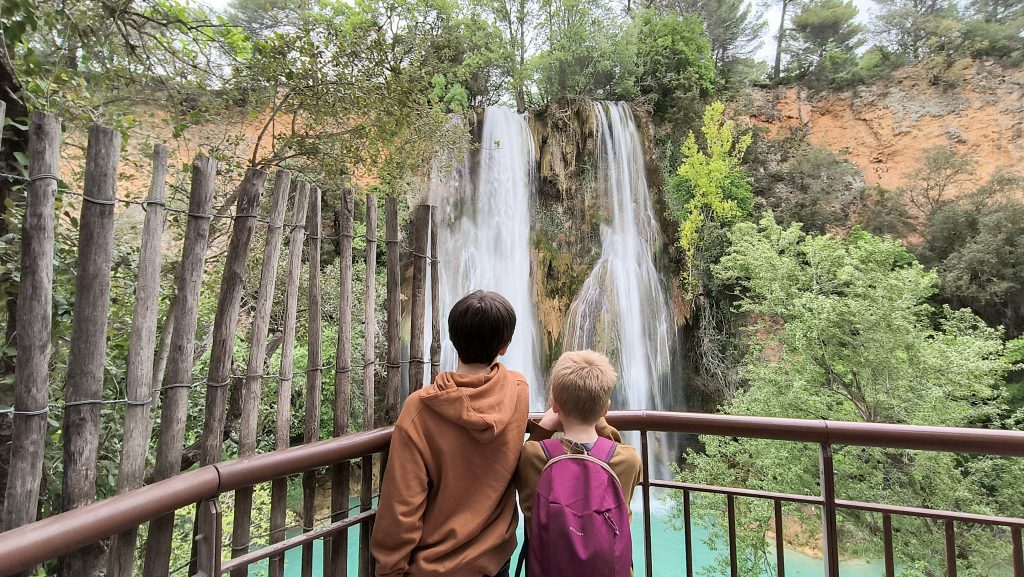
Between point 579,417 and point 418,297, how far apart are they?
0.92 meters

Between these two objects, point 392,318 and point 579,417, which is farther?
point 392,318

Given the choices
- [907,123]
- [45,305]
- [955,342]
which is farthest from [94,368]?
[907,123]

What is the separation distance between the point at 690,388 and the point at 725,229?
332 centimetres

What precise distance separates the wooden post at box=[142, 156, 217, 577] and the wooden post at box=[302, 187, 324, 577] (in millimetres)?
327

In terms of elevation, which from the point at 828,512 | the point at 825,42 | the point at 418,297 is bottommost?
the point at 828,512

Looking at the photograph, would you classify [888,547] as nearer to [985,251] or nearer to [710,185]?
[710,185]

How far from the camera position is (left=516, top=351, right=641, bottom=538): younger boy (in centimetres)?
126

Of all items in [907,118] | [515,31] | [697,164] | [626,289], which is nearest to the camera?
[626,289]

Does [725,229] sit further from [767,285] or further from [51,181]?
[51,181]

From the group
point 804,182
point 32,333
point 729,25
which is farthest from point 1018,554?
point 729,25

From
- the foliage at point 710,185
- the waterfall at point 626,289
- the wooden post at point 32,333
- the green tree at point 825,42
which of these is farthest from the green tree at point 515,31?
the wooden post at point 32,333

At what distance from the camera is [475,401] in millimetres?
1259

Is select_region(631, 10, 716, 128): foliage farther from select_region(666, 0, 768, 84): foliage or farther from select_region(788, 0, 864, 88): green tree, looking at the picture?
select_region(788, 0, 864, 88): green tree

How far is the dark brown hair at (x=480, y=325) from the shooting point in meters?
1.31
